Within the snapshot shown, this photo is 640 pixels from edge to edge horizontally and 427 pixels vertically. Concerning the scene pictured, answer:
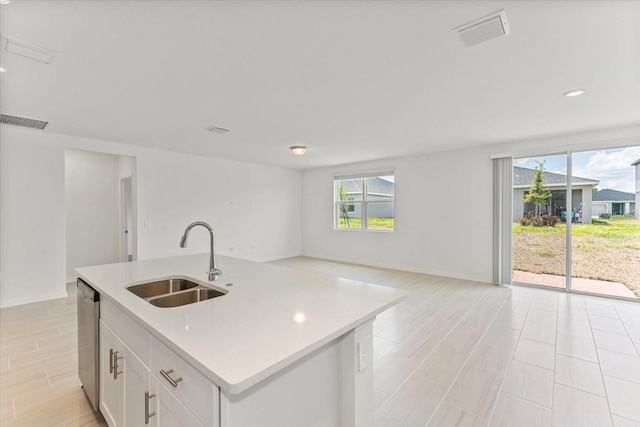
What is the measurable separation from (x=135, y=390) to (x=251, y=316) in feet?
2.15

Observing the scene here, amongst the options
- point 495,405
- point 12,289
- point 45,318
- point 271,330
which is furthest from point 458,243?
point 12,289

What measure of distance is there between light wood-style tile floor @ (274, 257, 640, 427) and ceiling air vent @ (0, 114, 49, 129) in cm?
477

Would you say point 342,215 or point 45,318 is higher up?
point 342,215

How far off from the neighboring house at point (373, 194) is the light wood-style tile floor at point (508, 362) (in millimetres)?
2666

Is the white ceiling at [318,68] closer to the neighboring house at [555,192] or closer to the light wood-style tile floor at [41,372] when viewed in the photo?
the neighboring house at [555,192]

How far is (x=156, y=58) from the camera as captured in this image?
208 centimetres

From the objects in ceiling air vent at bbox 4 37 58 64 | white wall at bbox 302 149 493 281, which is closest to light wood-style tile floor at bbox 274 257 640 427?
white wall at bbox 302 149 493 281

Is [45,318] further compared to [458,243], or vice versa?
[458,243]

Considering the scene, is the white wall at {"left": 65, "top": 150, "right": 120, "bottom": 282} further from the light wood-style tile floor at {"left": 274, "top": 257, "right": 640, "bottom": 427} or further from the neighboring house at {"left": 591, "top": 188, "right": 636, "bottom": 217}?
the neighboring house at {"left": 591, "top": 188, "right": 636, "bottom": 217}

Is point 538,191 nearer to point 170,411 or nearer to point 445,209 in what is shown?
point 445,209

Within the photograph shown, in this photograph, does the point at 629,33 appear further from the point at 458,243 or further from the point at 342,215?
the point at 342,215

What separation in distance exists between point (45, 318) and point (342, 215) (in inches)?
218

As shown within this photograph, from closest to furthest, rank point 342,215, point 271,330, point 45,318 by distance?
point 271,330 → point 45,318 → point 342,215

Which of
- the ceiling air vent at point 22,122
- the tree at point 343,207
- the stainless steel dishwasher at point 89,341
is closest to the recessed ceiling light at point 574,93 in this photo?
the stainless steel dishwasher at point 89,341
